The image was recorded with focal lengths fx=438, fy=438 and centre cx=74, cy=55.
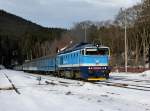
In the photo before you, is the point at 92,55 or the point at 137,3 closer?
the point at 92,55

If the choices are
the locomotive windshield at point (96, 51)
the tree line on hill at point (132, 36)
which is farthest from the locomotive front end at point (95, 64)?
the tree line on hill at point (132, 36)

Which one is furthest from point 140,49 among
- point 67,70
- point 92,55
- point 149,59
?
point 92,55

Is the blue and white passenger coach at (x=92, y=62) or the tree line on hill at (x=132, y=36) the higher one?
the tree line on hill at (x=132, y=36)

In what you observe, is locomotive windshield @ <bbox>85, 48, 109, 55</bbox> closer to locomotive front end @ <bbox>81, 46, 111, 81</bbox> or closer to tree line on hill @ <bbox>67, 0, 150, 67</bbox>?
locomotive front end @ <bbox>81, 46, 111, 81</bbox>

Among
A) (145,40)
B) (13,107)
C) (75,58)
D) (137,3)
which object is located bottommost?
(13,107)

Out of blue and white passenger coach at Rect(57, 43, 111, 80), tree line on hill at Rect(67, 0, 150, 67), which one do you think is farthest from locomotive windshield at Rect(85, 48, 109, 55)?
tree line on hill at Rect(67, 0, 150, 67)

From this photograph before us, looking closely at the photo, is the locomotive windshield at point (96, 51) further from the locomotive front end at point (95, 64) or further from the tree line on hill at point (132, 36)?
the tree line on hill at point (132, 36)

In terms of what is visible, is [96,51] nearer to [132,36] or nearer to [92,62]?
[92,62]

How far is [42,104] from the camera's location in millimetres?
16609

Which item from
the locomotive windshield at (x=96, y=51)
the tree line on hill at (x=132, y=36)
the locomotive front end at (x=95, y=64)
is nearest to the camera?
the locomotive front end at (x=95, y=64)

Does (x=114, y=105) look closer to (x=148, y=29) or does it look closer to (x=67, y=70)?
(x=67, y=70)

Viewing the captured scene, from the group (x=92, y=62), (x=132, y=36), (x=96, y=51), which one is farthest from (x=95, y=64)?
(x=132, y=36)

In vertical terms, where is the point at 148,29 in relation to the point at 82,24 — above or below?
below

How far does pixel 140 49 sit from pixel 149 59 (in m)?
2.91
